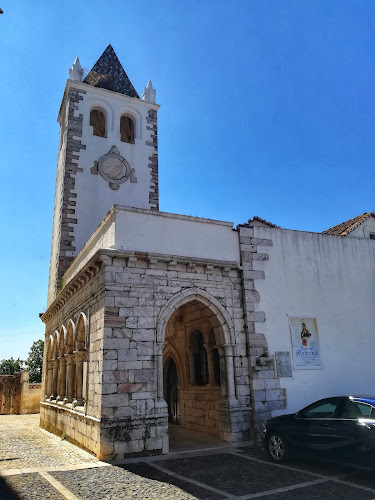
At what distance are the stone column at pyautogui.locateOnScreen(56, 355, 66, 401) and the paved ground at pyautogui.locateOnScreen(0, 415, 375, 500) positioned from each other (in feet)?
12.7

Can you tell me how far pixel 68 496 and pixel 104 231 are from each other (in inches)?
229

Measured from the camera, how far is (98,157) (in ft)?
50.6

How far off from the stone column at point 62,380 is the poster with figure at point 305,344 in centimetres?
700

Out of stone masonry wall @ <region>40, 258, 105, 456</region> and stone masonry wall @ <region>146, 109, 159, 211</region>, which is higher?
stone masonry wall @ <region>146, 109, 159, 211</region>

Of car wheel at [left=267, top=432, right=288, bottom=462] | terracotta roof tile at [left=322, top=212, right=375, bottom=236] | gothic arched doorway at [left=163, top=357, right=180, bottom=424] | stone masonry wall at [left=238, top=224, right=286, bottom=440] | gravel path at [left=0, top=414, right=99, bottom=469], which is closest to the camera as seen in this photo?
car wheel at [left=267, top=432, right=288, bottom=462]

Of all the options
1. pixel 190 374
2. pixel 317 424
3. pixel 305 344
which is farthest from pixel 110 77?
pixel 317 424

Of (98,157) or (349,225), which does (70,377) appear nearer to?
(98,157)

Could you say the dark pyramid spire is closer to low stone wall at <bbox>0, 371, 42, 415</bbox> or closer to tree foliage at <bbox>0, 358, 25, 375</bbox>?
low stone wall at <bbox>0, 371, 42, 415</bbox>

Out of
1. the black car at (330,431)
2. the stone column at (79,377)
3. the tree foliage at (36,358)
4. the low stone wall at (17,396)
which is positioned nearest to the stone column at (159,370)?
the black car at (330,431)

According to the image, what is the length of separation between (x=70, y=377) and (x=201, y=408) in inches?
153

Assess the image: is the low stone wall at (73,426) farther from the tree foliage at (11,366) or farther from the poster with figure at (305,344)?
the tree foliage at (11,366)

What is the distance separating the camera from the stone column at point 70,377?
11305 millimetres

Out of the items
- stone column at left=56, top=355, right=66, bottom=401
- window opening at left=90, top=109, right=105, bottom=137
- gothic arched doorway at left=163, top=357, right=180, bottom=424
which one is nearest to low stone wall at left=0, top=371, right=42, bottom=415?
stone column at left=56, top=355, right=66, bottom=401

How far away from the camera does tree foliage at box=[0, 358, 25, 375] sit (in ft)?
164
